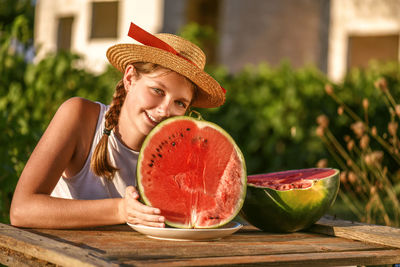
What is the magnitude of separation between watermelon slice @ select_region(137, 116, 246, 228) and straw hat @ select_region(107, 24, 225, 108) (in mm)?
235

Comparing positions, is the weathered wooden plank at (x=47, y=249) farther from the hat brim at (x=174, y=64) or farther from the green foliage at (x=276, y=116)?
the green foliage at (x=276, y=116)

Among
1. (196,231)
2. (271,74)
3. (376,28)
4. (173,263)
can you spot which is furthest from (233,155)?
(376,28)

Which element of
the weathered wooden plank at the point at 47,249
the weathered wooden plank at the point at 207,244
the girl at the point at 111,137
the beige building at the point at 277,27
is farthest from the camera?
the beige building at the point at 277,27

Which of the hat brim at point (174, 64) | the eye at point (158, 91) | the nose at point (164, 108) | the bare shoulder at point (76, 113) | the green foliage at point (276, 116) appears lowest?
the green foliage at point (276, 116)

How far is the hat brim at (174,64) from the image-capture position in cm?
240

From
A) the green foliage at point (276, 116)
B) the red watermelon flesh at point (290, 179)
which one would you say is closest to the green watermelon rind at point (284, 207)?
the red watermelon flesh at point (290, 179)

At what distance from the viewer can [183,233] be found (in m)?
2.04

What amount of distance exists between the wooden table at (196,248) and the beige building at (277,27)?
37.7 feet

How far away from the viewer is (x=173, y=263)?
1.67 meters

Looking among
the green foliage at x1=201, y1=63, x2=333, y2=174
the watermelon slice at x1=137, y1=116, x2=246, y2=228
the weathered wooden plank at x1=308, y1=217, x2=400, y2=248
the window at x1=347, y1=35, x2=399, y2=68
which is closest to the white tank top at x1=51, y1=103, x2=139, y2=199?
the watermelon slice at x1=137, y1=116, x2=246, y2=228

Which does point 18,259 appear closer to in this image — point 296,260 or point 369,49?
point 296,260

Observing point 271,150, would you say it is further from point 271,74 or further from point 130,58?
point 130,58

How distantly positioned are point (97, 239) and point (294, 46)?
1344 cm

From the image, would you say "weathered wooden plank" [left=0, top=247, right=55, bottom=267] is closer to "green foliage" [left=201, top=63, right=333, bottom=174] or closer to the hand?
the hand
